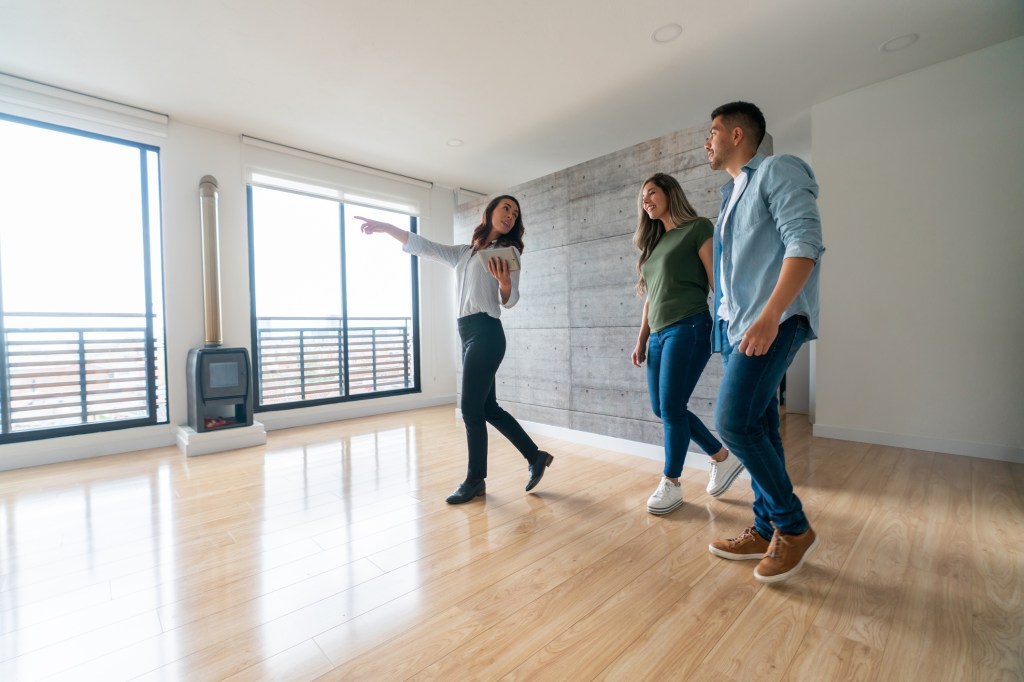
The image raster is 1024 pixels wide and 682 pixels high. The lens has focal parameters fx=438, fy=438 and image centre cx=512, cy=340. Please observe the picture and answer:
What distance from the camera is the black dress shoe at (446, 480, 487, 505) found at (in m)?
2.10

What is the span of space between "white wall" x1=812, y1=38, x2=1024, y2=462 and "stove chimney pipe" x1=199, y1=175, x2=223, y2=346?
4.85m

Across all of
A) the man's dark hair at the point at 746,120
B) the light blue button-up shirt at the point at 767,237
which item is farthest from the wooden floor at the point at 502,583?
the man's dark hair at the point at 746,120

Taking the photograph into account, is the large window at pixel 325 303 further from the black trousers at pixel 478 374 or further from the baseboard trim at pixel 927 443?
the baseboard trim at pixel 927 443

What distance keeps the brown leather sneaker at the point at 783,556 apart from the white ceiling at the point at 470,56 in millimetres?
2607

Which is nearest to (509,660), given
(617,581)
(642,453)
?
(617,581)

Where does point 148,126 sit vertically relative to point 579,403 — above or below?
above

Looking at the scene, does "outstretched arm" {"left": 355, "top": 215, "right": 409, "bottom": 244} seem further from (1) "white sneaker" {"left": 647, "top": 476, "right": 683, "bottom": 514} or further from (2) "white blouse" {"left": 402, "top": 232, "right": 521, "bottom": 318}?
(1) "white sneaker" {"left": 647, "top": 476, "right": 683, "bottom": 514}

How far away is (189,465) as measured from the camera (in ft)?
9.66

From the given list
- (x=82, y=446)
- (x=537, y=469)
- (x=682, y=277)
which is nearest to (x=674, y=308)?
(x=682, y=277)

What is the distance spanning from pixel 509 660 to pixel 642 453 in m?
2.02

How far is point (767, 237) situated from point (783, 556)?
3.29ft

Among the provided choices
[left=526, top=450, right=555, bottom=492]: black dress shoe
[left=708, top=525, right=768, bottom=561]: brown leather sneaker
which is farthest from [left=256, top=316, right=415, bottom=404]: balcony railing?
[left=708, top=525, right=768, bottom=561]: brown leather sneaker

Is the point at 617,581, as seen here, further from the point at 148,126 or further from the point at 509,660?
the point at 148,126

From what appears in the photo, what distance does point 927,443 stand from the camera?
2971 millimetres
